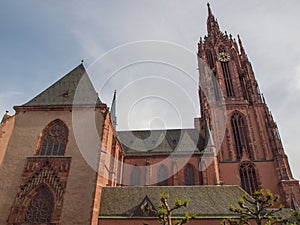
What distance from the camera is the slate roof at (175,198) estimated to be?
1513 cm

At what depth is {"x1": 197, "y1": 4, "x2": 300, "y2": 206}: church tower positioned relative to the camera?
2322cm

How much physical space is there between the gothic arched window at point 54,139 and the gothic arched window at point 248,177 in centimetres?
1825

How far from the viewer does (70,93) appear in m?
18.3

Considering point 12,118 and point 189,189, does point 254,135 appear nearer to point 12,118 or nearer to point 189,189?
point 189,189

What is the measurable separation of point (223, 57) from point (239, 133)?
13.1m

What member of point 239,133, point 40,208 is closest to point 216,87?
point 239,133

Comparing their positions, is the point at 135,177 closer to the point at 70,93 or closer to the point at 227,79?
the point at 70,93

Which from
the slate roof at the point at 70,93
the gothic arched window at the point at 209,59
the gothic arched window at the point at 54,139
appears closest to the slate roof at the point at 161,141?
the slate roof at the point at 70,93

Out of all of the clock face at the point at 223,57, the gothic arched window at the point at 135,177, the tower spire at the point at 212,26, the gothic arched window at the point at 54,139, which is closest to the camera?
the gothic arched window at the point at 54,139

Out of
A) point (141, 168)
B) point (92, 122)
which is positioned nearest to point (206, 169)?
point (141, 168)

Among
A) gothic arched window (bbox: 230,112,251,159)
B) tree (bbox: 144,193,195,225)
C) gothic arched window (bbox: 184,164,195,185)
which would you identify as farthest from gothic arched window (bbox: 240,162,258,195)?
tree (bbox: 144,193,195,225)

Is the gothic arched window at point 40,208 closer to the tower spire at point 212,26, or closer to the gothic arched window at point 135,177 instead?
the gothic arched window at point 135,177

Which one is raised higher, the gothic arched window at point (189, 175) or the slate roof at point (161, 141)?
the slate roof at point (161, 141)

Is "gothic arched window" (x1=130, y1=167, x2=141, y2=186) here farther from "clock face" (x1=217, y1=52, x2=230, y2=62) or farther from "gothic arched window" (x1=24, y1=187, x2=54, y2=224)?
"clock face" (x1=217, y1=52, x2=230, y2=62)
